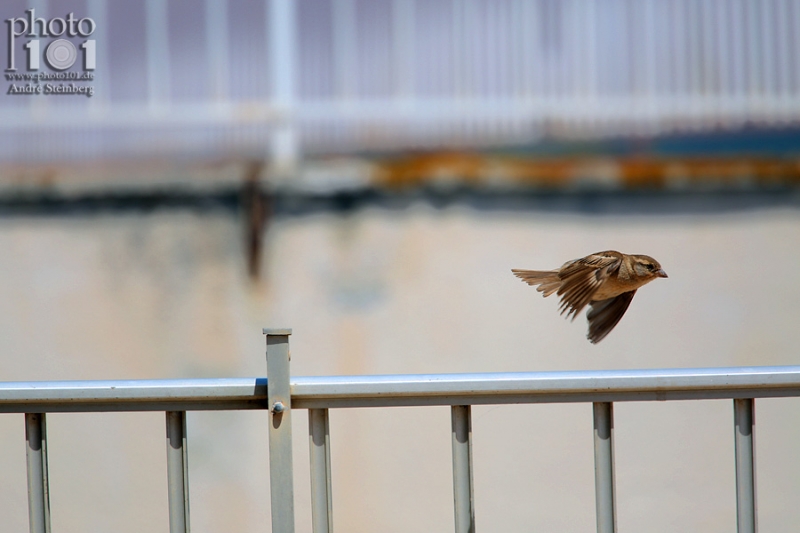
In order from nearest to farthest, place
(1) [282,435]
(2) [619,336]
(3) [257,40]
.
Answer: (1) [282,435] < (3) [257,40] < (2) [619,336]

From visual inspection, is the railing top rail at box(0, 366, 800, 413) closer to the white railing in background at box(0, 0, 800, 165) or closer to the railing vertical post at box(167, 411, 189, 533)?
the railing vertical post at box(167, 411, 189, 533)

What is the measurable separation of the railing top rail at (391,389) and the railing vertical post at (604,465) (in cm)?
2

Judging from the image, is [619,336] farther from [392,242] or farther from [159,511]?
[159,511]

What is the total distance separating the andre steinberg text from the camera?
87.2 inches

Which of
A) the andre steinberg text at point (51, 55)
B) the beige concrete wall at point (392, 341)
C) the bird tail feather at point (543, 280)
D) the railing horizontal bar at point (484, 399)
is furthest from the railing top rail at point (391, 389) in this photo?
the andre steinberg text at point (51, 55)

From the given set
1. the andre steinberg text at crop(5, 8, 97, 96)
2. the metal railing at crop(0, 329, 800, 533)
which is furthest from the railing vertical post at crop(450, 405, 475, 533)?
→ the andre steinberg text at crop(5, 8, 97, 96)

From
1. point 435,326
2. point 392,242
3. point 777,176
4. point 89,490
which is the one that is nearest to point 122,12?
point 392,242

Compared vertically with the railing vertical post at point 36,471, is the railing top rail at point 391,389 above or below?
above

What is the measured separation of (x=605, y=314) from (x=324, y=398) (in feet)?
1.69

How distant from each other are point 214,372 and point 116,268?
0.44 meters

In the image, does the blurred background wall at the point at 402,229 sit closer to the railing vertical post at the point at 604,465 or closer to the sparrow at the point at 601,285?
the sparrow at the point at 601,285

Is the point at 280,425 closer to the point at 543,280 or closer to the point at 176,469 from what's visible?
the point at 176,469

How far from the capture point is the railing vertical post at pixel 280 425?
35.0 inches

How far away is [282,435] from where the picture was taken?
0.91 m
